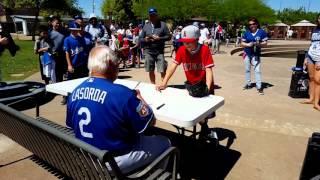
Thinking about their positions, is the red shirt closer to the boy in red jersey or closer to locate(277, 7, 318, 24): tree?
the boy in red jersey

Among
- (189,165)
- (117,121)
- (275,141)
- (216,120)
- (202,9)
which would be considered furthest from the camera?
(202,9)

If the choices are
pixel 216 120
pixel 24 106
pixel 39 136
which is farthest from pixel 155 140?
pixel 24 106

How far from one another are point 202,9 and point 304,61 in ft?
96.4

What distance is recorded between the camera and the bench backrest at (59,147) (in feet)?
7.87

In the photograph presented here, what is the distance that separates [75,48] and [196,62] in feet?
9.87

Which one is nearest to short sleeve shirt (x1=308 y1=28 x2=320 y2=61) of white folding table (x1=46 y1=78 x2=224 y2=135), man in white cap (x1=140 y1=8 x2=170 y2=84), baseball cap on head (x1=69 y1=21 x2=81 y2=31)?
man in white cap (x1=140 y1=8 x2=170 y2=84)

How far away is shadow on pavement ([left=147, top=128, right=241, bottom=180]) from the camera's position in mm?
4109

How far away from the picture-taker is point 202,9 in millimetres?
36094

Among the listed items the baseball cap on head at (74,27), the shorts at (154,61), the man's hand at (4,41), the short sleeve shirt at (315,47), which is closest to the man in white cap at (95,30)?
A: the shorts at (154,61)

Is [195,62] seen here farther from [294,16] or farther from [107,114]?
[294,16]

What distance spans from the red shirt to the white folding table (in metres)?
0.43

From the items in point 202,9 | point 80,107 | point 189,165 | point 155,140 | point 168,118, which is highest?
point 202,9

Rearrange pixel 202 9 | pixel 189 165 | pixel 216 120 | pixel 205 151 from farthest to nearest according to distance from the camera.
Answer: pixel 202 9, pixel 216 120, pixel 205 151, pixel 189 165

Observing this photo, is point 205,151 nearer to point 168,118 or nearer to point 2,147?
point 168,118
